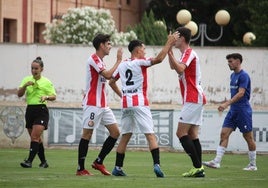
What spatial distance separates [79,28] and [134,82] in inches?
1315

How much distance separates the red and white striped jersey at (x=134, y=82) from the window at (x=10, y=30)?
34756 millimetres

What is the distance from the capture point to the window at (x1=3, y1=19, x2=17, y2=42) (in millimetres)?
51906

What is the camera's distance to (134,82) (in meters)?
17.5

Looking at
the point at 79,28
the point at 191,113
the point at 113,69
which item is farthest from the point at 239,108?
the point at 79,28

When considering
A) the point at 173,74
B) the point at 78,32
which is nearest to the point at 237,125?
the point at 173,74

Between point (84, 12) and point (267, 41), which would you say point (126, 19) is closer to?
point (84, 12)

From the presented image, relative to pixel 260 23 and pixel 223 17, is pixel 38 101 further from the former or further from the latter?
pixel 260 23

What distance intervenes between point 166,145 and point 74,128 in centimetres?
258

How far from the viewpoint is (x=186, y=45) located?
1772cm

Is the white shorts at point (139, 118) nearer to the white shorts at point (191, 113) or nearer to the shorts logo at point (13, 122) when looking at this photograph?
the white shorts at point (191, 113)

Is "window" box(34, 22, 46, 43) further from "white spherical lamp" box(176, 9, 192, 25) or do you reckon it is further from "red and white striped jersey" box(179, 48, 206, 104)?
"red and white striped jersey" box(179, 48, 206, 104)

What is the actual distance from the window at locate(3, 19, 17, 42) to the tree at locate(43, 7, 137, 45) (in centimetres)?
163

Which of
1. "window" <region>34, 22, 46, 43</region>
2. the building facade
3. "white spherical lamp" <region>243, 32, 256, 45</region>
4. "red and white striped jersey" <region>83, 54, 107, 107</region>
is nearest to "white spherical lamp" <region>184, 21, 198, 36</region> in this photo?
"white spherical lamp" <region>243, 32, 256, 45</region>

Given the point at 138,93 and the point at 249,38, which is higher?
the point at 249,38
